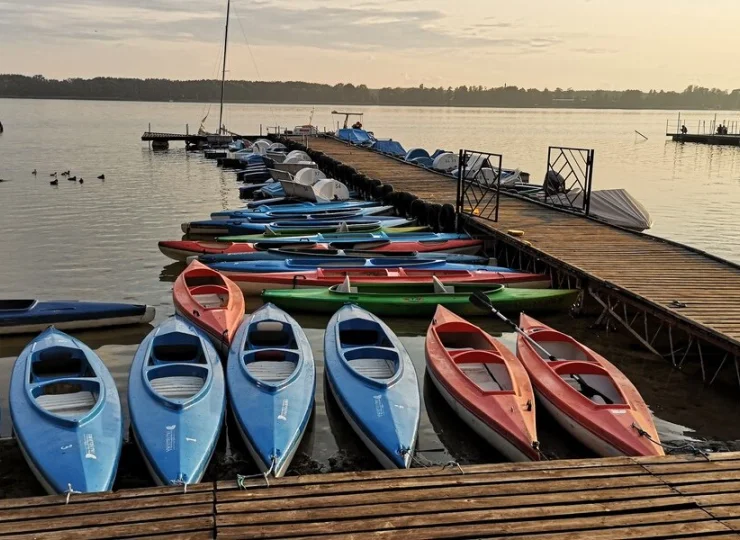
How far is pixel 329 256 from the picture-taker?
17672 millimetres

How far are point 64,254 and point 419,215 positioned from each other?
1187 centimetres

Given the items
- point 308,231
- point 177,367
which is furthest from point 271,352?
point 308,231

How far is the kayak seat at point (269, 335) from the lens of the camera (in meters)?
11.9

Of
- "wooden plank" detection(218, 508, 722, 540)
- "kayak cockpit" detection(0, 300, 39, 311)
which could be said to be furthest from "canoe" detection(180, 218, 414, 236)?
"wooden plank" detection(218, 508, 722, 540)

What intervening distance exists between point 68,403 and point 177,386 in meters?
1.43

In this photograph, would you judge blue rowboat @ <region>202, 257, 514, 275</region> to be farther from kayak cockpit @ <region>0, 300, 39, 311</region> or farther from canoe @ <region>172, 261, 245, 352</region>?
kayak cockpit @ <region>0, 300, 39, 311</region>

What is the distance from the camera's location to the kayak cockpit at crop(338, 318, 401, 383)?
10.5m

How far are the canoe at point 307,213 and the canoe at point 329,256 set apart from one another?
552cm

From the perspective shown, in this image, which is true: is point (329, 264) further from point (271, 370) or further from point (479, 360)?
point (479, 360)

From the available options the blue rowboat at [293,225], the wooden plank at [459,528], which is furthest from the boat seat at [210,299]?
the wooden plank at [459,528]

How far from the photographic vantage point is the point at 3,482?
8492mm

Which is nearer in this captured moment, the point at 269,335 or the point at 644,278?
the point at 269,335

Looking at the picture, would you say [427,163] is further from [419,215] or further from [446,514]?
[446,514]

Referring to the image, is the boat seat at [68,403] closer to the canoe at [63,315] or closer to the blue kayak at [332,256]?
the canoe at [63,315]
